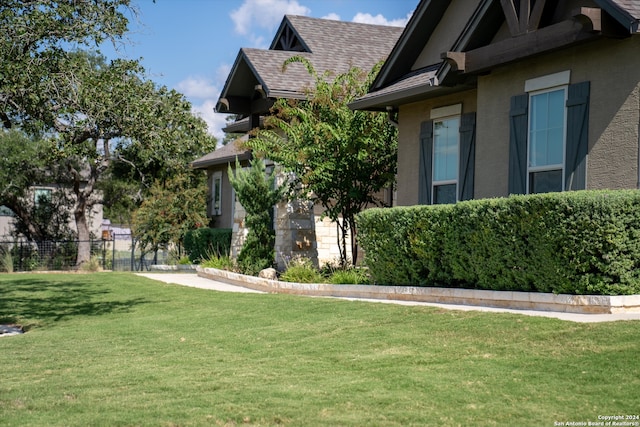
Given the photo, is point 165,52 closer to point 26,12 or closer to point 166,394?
point 26,12

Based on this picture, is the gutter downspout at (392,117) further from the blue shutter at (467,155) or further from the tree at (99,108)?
the tree at (99,108)

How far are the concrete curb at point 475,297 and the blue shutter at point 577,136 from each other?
2.00 meters

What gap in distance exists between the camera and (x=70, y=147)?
14.6 m

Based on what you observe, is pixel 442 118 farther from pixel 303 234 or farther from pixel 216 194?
pixel 216 194

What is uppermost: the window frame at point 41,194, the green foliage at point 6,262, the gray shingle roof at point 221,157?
the gray shingle roof at point 221,157

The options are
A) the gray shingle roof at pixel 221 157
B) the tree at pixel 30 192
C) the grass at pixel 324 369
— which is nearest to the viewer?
the grass at pixel 324 369

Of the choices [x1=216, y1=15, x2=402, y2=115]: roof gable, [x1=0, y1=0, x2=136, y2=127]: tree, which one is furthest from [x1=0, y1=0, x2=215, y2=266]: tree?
[x1=216, y1=15, x2=402, y2=115]: roof gable

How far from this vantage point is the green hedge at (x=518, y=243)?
11.0 meters

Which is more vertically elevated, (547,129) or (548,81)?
(548,81)

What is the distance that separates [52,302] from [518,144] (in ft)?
35.3

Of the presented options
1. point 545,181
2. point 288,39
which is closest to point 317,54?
point 288,39

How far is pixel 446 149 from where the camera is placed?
16.5 meters

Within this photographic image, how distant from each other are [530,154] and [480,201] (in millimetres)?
1526

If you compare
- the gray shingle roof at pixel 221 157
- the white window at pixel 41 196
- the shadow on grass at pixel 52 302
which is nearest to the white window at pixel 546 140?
the shadow on grass at pixel 52 302
